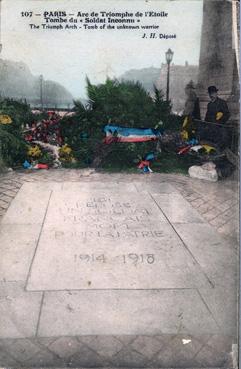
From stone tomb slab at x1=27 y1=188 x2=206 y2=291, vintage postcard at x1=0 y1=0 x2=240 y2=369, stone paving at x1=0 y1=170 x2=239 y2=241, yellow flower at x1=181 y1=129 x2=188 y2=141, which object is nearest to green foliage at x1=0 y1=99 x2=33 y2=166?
vintage postcard at x1=0 y1=0 x2=240 y2=369

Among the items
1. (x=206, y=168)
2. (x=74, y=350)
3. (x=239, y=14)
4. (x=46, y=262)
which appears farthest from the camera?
(x=206, y=168)

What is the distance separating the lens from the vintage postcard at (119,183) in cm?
277

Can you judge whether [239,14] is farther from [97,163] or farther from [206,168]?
[97,163]

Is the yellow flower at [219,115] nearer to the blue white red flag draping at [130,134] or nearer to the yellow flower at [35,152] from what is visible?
the blue white red flag draping at [130,134]

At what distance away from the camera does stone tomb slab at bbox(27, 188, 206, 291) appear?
3084 mm

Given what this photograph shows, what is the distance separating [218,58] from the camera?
10.9ft

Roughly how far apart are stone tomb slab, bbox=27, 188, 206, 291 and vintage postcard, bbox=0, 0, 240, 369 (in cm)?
1

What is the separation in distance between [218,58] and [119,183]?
4.95 ft

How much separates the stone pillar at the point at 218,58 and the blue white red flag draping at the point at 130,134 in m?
0.53

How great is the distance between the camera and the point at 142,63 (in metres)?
3.34

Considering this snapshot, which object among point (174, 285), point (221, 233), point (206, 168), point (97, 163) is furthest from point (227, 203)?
point (97, 163)

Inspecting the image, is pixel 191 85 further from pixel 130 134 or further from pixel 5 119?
pixel 5 119

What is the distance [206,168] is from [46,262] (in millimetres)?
1804

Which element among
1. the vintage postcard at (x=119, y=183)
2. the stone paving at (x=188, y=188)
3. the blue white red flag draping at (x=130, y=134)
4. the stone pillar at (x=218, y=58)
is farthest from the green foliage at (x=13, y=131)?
the stone pillar at (x=218, y=58)
